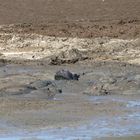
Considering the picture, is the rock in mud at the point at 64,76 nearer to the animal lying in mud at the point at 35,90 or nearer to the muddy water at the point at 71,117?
the muddy water at the point at 71,117

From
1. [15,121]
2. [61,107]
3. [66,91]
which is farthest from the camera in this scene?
[66,91]

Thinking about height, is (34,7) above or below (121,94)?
above

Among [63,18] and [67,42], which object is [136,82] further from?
[63,18]

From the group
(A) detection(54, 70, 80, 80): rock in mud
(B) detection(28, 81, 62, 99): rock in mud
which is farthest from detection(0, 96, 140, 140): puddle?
(A) detection(54, 70, 80, 80): rock in mud

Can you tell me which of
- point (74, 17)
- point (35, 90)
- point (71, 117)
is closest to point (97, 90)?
point (35, 90)

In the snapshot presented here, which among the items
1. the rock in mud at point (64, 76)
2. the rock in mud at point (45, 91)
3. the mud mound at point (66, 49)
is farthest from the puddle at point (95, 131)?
the mud mound at point (66, 49)

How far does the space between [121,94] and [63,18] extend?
11.0 metres

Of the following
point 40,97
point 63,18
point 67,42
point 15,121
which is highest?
point 63,18

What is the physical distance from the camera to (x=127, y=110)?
1199 cm

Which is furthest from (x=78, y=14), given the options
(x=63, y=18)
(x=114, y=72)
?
(x=114, y=72)

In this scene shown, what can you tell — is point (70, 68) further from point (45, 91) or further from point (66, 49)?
point (45, 91)

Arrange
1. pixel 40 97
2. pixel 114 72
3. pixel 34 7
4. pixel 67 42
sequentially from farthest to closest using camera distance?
1. pixel 34 7
2. pixel 67 42
3. pixel 114 72
4. pixel 40 97

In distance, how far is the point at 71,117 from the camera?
38.1 ft

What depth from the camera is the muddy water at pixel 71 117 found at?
1031cm
